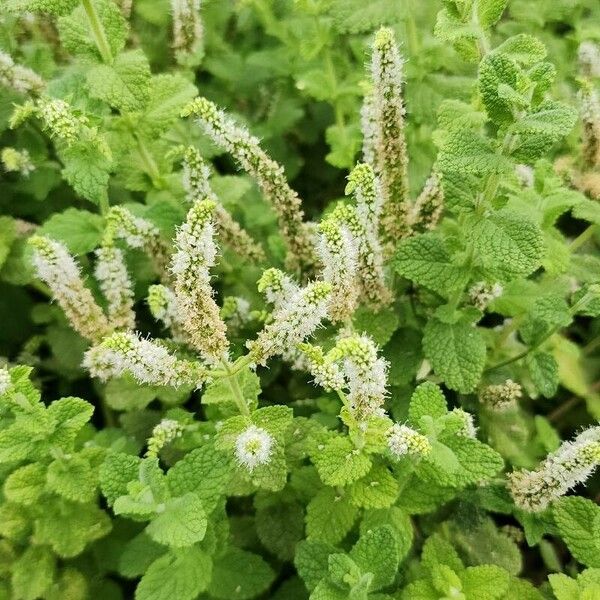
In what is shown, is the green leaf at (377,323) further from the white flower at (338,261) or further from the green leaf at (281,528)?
the green leaf at (281,528)

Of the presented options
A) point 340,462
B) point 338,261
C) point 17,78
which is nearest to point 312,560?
point 340,462

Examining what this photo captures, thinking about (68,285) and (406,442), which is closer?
(406,442)

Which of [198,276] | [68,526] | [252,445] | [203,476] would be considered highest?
[198,276]

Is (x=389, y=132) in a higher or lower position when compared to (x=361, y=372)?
higher

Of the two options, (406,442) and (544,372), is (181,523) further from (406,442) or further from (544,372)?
(544,372)

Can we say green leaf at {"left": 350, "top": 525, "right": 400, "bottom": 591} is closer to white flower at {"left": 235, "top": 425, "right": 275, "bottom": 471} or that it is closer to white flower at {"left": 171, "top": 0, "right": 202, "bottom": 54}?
white flower at {"left": 235, "top": 425, "right": 275, "bottom": 471}

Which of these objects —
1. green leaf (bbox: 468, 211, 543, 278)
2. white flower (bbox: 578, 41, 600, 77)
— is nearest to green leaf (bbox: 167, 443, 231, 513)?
green leaf (bbox: 468, 211, 543, 278)
